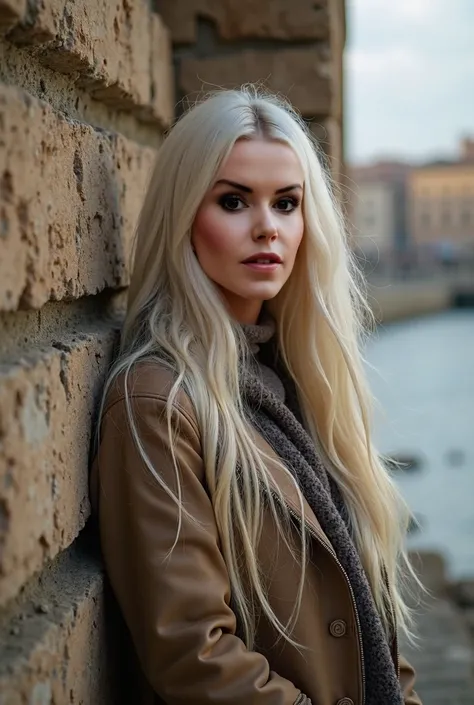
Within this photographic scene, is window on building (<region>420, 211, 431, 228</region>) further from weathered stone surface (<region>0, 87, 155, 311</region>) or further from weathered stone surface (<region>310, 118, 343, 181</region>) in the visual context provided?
weathered stone surface (<region>0, 87, 155, 311</region>)

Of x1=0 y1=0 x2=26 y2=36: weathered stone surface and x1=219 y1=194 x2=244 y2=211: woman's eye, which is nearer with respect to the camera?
x1=0 y1=0 x2=26 y2=36: weathered stone surface

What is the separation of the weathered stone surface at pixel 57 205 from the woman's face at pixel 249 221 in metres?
0.20

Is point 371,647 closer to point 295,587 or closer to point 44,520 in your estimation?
point 295,587

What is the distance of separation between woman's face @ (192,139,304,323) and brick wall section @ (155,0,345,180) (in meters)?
0.99

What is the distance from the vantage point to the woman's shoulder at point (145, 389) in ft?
5.68

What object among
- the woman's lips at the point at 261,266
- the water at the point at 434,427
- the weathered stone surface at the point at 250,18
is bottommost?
the water at the point at 434,427

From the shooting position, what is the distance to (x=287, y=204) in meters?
2.05

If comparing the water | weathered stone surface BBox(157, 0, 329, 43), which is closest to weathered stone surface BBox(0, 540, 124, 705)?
the water

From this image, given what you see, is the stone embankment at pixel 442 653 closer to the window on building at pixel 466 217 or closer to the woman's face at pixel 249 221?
the woman's face at pixel 249 221

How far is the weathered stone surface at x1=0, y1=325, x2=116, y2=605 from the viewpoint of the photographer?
1248mm

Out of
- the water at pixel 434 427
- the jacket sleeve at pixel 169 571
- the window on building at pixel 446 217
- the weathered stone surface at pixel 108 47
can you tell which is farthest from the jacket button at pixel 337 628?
the window on building at pixel 446 217

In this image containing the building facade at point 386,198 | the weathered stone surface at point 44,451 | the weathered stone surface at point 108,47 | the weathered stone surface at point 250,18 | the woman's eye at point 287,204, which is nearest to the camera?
the weathered stone surface at point 44,451

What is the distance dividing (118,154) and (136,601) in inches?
36.9

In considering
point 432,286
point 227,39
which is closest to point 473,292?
point 432,286
